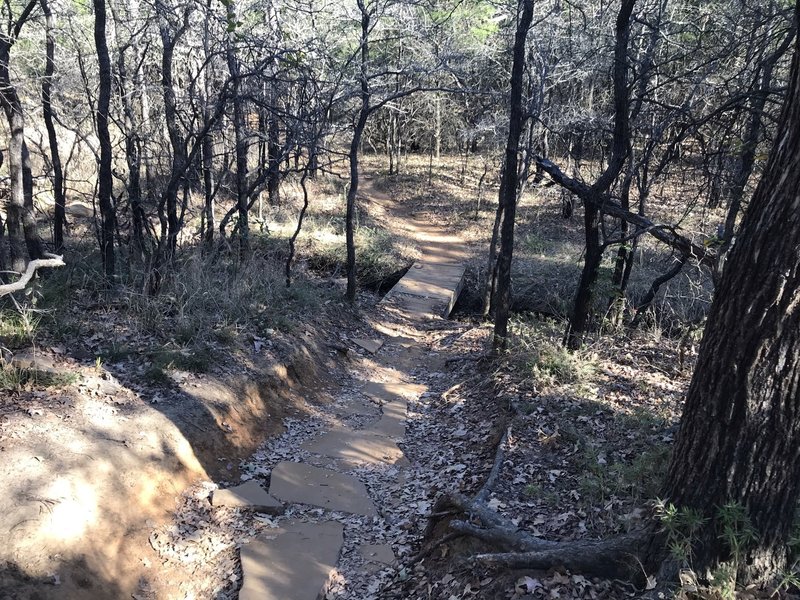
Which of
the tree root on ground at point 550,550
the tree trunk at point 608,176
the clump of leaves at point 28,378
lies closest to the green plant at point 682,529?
the tree root on ground at point 550,550

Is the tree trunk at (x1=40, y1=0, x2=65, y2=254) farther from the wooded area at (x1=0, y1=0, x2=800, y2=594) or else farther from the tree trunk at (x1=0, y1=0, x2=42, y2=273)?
the tree trunk at (x1=0, y1=0, x2=42, y2=273)

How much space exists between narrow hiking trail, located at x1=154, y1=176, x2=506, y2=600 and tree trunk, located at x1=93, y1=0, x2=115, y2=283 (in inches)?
142

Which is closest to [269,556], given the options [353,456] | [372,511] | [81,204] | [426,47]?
[372,511]

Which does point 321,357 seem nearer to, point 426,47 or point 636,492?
point 636,492

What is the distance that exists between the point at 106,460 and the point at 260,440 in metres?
1.93

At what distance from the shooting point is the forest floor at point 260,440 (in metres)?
4.14

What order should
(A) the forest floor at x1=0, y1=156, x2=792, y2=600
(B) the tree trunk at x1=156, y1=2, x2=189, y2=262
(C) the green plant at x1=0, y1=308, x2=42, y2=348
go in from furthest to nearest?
(B) the tree trunk at x1=156, y1=2, x2=189, y2=262
(C) the green plant at x1=0, y1=308, x2=42, y2=348
(A) the forest floor at x1=0, y1=156, x2=792, y2=600

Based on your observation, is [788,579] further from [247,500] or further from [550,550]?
[247,500]

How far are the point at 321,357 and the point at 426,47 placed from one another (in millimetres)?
9296

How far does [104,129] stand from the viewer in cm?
753

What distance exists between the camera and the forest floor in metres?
4.14

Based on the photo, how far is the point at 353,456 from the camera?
6457mm

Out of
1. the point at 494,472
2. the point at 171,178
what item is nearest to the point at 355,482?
the point at 494,472

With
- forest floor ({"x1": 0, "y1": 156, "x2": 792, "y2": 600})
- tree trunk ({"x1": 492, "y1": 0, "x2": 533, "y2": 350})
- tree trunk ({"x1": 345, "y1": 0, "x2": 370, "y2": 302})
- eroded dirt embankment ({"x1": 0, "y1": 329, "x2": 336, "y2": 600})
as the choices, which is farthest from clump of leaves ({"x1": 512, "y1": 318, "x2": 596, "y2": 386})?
tree trunk ({"x1": 345, "y1": 0, "x2": 370, "y2": 302})
